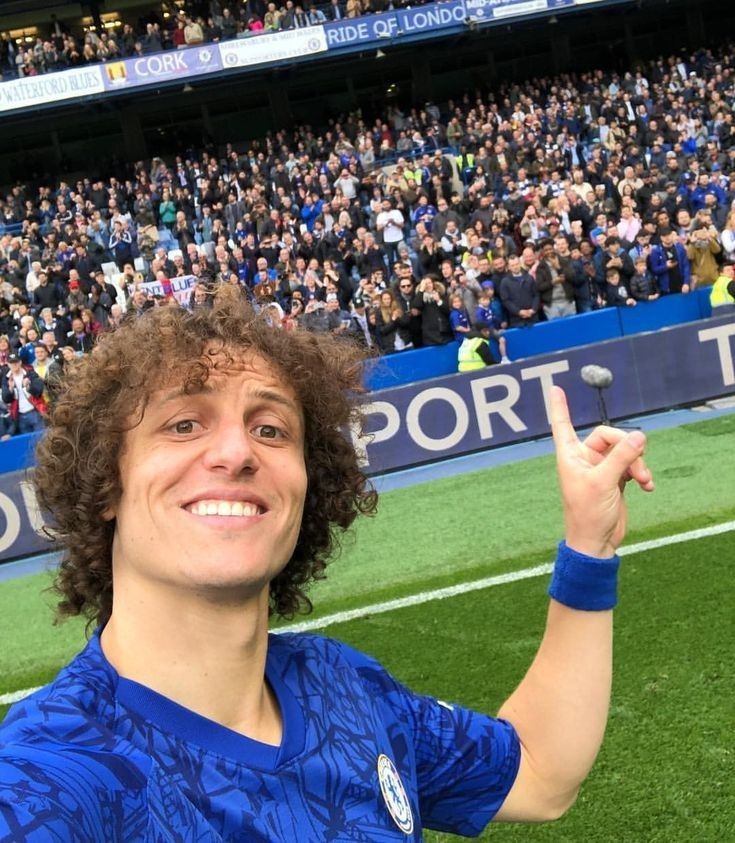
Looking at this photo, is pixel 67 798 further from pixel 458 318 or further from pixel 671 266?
pixel 671 266

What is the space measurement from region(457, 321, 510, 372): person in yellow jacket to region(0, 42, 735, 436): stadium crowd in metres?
0.07

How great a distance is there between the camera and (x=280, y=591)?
6.89 feet

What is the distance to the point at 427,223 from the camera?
1655 centimetres

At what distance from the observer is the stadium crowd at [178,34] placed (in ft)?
90.8

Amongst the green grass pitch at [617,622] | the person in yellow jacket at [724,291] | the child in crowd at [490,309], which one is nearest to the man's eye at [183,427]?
the green grass pitch at [617,622]

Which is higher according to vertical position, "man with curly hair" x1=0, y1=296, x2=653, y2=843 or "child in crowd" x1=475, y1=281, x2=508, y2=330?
"man with curly hair" x1=0, y1=296, x2=653, y2=843

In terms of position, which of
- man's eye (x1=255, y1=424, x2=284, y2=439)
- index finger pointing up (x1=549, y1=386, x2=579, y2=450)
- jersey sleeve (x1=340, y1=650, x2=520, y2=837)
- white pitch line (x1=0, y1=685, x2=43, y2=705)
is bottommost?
white pitch line (x1=0, y1=685, x2=43, y2=705)

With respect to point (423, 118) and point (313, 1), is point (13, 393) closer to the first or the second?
point (423, 118)

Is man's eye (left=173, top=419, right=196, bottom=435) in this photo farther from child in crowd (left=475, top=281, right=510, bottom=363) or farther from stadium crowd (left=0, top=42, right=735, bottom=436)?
child in crowd (left=475, top=281, right=510, bottom=363)

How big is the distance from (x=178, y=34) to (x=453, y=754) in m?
29.8

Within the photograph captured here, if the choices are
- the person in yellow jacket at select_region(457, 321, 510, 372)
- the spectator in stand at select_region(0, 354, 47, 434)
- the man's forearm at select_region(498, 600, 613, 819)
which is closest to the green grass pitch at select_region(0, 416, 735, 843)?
the man's forearm at select_region(498, 600, 613, 819)

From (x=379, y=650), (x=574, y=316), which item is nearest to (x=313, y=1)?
(x=574, y=316)

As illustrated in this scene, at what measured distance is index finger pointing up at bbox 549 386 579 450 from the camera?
5.87 feet

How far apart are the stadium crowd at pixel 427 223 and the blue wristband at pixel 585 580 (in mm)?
6716
